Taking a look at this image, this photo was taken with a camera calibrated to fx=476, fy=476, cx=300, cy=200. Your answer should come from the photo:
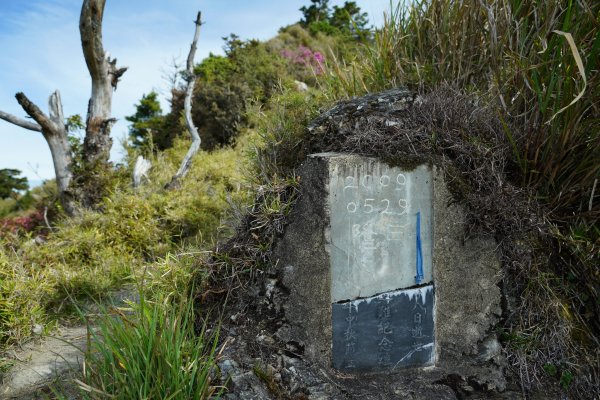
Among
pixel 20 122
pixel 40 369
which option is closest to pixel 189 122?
pixel 20 122

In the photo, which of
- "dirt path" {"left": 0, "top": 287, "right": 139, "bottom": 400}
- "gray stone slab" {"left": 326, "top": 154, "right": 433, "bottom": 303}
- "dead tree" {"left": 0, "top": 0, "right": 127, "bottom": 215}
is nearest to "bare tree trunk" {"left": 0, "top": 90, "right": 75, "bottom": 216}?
"dead tree" {"left": 0, "top": 0, "right": 127, "bottom": 215}

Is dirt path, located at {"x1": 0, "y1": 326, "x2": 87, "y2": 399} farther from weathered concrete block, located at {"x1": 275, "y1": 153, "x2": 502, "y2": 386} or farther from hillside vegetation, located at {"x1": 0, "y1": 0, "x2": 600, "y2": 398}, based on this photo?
weathered concrete block, located at {"x1": 275, "y1": 153, "x2": 502, "y2": 386}

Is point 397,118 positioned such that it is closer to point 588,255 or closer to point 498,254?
point 498,254

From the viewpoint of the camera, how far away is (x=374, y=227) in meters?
2.75

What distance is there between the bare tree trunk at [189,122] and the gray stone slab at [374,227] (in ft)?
17.0

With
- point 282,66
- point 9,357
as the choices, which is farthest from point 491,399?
point 282,66

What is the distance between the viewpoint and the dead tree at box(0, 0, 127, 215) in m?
6.70

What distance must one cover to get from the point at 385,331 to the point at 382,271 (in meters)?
0.36

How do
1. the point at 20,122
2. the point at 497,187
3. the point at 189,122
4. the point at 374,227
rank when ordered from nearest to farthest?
the point at 374,227
the point at 497,187
the point at 20,122
the point at 189,122

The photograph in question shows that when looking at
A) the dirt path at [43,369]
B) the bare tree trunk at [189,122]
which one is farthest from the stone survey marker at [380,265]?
the bare tree trunk at [189,122]

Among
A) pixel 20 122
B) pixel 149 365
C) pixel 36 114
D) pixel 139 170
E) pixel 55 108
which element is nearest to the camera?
pixel 149 365

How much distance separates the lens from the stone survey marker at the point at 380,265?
2.71 meters

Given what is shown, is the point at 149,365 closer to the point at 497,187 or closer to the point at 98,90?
the point at 497,187

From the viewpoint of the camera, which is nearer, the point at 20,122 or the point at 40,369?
the point at 40,369
